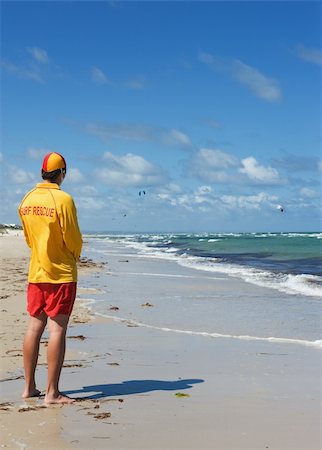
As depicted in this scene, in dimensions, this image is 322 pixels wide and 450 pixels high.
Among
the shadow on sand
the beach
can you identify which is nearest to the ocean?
the beach

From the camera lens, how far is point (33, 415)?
410 cm

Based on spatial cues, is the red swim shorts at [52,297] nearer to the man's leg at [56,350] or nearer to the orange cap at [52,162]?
the man's leg at [56,350]

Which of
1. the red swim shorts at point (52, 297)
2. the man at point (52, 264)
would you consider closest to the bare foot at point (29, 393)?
the man at point (52, 264)

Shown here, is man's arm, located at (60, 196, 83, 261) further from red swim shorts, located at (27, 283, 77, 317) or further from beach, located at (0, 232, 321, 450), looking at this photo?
beach, located at (0, 232, 321, 450)

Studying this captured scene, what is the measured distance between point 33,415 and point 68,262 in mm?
1182

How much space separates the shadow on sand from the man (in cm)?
37

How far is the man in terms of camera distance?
4531 mm

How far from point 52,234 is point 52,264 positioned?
24 cm

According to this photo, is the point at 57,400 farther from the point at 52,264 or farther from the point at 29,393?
the point at 52,264

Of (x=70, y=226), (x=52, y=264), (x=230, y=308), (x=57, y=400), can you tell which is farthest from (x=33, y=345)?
(x=230, y=308)

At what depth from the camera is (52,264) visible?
457cm

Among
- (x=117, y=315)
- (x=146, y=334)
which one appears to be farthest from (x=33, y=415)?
(x=117, y=315)

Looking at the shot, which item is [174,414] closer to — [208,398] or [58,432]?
[208,398]

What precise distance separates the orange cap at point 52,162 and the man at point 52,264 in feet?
0.47
